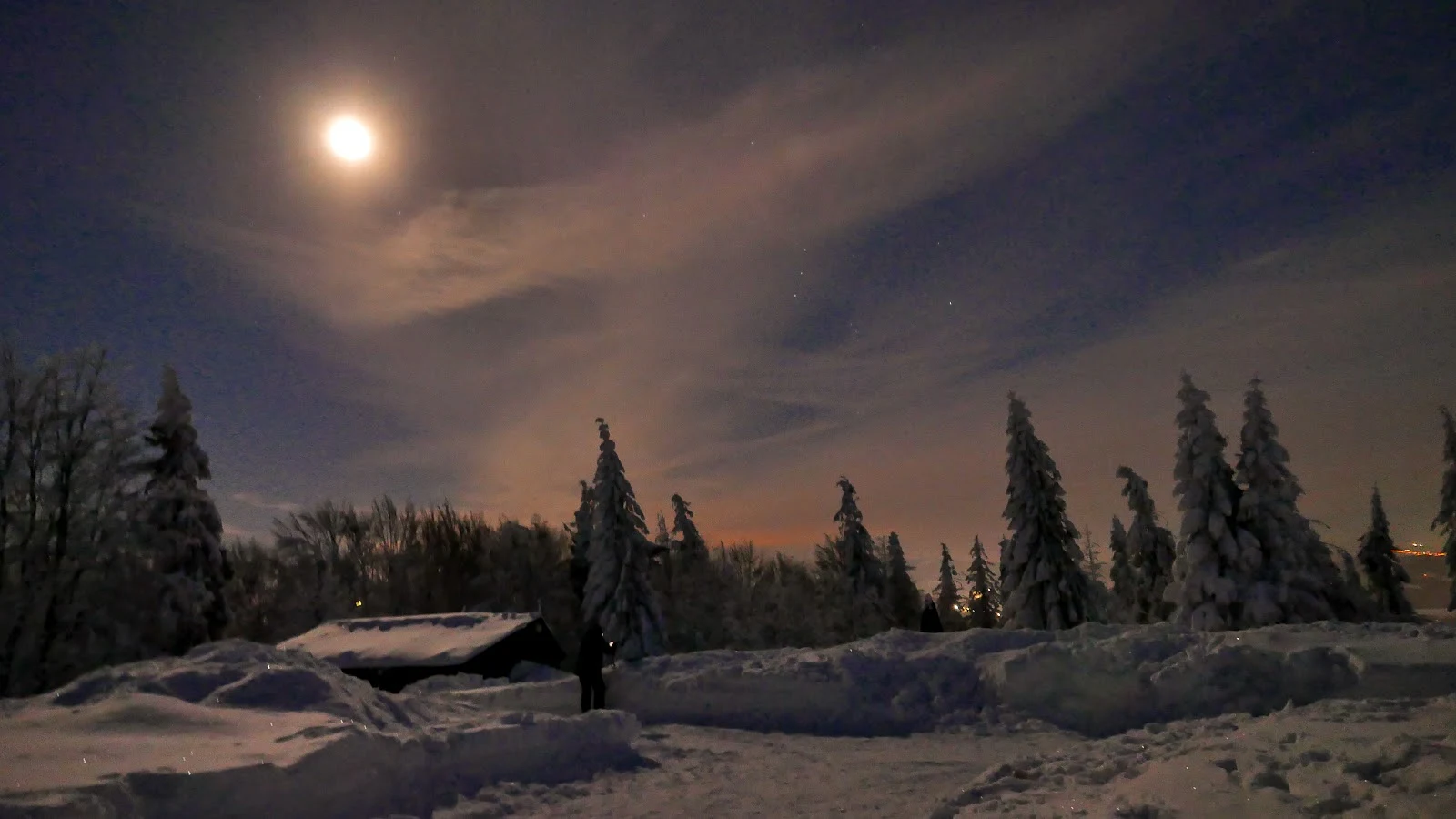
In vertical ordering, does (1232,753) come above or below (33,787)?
below

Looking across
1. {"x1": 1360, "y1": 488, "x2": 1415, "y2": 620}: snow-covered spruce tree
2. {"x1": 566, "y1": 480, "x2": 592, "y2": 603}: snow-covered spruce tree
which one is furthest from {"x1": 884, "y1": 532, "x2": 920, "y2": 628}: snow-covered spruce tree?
{"x1": 1360, "y1": 488, "x2": 1415, "y2": 620}: snow-covered spruce tree

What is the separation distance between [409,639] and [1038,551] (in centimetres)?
2414

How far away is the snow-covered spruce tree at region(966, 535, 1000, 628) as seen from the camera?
190 feet

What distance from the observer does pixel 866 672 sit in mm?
16906

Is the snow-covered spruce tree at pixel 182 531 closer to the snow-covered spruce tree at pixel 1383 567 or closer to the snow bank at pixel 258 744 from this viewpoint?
the snow bank at pixel 258 744

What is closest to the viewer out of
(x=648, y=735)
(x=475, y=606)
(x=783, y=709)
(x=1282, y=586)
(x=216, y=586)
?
(x=648, y=735)

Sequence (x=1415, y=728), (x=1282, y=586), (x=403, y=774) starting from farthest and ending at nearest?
(x=1282, y=586)
(x=403, y=774)
(x=1415, y=728)

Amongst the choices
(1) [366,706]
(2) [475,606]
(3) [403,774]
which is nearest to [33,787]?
(3) [403,774]

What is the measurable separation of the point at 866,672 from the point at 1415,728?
11.0 meters

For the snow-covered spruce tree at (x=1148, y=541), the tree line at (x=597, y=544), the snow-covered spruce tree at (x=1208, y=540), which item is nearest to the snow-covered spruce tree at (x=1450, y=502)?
the tree line at (x=597, y=544)

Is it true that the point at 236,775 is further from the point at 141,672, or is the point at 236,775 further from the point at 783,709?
the point at 783,709

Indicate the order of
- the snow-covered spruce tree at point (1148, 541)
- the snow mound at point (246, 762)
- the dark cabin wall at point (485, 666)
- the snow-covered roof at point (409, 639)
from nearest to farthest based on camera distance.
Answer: the snow mound at point (246, 762) → the dark cabin wall at point (485, 666) → the snow-covered roof at point (409, 639) → the snow-covered spruce tree at point (1148, 541)

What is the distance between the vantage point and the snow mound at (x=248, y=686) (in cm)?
980

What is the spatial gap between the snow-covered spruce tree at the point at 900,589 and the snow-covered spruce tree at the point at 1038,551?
23.3m
